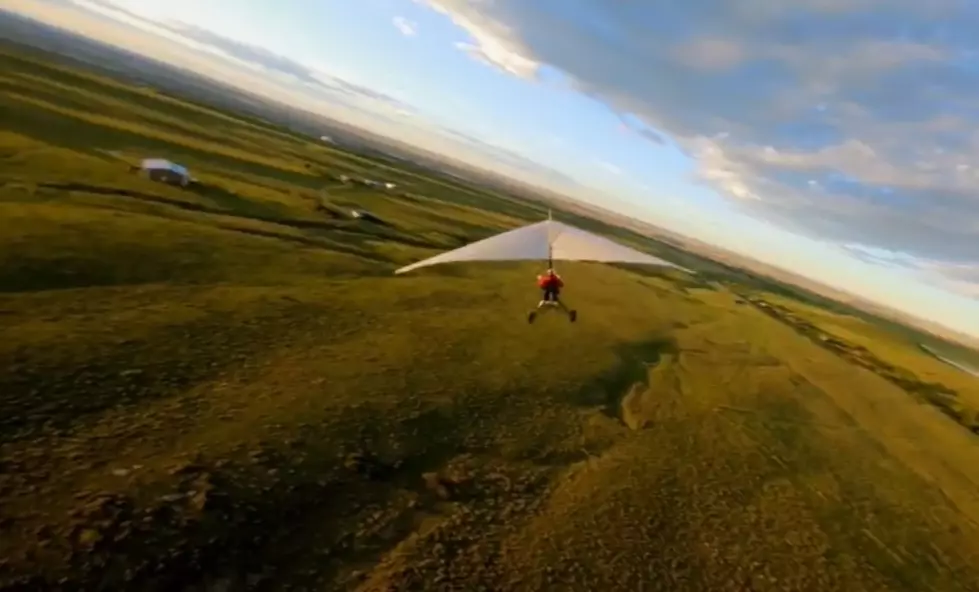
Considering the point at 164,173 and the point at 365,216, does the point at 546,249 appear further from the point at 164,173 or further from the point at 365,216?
the point at 365,216

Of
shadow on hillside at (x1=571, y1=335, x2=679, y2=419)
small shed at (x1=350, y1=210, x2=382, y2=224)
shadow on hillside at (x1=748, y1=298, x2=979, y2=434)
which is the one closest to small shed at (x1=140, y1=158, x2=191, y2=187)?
small shed at (x1=350, y1=210, x2=382, y2=224)

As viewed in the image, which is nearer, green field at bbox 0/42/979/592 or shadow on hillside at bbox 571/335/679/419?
green field at bbox 0/42/979/592

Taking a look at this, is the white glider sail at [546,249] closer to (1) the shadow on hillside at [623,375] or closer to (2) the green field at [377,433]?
(2) the green field at [377,433]

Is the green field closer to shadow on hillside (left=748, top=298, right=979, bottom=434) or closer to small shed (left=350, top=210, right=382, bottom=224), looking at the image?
shadow on hillside (left=748, top=298, right=979, bottom=434)

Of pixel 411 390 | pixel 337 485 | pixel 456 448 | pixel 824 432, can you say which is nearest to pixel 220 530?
pixel 337 485

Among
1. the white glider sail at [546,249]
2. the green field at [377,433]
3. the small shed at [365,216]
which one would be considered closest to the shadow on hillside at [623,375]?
the green field at [377,433]

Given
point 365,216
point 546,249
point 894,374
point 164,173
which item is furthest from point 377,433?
point 894,374
